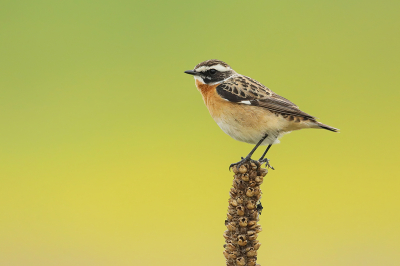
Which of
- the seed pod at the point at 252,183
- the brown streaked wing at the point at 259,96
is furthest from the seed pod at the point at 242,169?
the brown streaked wing at the point at 259,96

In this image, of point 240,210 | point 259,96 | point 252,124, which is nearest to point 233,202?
point 240,210

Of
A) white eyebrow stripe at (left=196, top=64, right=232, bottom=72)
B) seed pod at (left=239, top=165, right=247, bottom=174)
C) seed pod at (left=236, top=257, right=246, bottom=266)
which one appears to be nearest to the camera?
seed pod at (left=236, top=257, right=246, bottom=266)

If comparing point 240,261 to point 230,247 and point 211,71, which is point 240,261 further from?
point 211,71

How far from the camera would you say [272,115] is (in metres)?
5.69

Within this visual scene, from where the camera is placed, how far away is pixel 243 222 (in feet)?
11.3

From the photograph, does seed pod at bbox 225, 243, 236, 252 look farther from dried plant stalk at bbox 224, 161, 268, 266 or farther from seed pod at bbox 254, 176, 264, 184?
seed pod at bbox 254, 176, 264, 184

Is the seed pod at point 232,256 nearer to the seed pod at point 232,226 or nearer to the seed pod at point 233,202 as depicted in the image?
the seed pod at point 232,226

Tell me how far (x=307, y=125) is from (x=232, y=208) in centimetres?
247

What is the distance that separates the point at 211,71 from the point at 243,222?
3.09m

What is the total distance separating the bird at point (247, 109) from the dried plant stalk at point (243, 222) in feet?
5.73

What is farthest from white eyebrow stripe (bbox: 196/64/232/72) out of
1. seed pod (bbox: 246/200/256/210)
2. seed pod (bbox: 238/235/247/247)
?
seed pod (bbox: 238/235/247/247)

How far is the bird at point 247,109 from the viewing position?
5559mm

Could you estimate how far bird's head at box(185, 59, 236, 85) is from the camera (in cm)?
590

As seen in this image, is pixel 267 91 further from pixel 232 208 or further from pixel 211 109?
pixel 232 208
